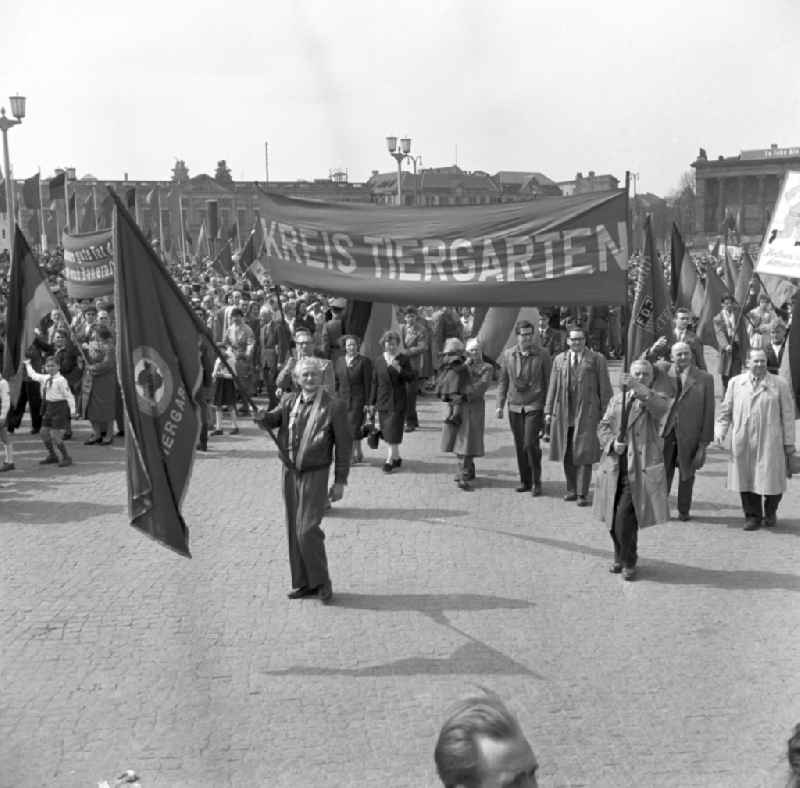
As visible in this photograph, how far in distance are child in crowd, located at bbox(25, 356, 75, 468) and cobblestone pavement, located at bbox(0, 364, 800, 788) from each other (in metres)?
1.95

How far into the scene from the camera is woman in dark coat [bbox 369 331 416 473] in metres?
12.0

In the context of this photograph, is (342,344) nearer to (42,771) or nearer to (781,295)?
(42,771)

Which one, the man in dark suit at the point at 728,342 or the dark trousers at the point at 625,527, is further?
the man in dark suit at the point at 728,342

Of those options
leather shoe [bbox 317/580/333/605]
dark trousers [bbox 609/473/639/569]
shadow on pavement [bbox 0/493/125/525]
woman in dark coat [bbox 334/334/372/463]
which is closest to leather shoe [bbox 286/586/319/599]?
leather shoe [bbox 317/580/333/605]

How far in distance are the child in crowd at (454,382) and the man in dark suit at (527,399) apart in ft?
1.37

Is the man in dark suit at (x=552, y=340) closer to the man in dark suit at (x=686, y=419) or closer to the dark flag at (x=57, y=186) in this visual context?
the man in dark suit at (x=686, y=419)

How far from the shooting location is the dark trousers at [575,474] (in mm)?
10625

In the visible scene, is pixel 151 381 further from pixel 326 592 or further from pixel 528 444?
pixel 528 444

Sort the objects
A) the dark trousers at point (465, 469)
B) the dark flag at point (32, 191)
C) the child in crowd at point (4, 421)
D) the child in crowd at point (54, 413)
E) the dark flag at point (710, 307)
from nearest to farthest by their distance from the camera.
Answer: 1. the child in crowd at point (4, 421)
2. the dark trousers at point (465, 469)
3. the child in crowd at point (54, 413)
4. the dark flag at point (710, 307)
5. the dark flag at point (32, 191)

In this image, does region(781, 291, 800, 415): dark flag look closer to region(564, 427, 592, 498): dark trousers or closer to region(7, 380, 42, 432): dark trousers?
region(564, 427, 592, 498): dark trousers

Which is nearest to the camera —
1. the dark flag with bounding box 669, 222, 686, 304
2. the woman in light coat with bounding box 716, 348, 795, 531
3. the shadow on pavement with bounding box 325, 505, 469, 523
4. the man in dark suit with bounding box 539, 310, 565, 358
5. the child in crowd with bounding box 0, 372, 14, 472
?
the woman in light coat with bounding box 716, 348, 795, 531

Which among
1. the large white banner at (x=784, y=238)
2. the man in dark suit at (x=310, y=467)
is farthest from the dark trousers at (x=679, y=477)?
the man in dark suit at (x=310, y=467)

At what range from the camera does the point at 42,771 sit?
203 inches

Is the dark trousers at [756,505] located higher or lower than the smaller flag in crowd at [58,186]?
lower
